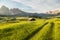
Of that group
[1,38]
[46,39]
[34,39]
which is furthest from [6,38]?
[46,39]

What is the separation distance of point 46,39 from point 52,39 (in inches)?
A: 66.3

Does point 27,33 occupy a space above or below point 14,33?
below

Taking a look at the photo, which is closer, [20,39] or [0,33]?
[20,39]

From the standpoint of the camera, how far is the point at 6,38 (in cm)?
3778

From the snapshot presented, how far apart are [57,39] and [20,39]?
1052cm

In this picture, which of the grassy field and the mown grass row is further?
the grassy field

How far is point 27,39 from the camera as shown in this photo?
3762cm

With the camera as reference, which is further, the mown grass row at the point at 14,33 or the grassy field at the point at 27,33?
the grassy field at the point at 27,33

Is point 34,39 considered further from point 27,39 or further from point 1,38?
point 1,38

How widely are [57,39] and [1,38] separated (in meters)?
16.0

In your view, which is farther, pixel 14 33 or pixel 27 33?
pixel 27 33

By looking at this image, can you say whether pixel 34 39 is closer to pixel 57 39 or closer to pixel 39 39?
pixel 39 39

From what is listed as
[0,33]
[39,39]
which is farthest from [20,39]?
[0,33]

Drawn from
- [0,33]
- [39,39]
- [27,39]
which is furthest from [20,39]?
[0,33]
